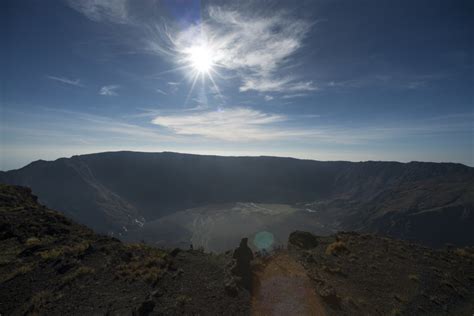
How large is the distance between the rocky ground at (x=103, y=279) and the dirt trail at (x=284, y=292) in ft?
3.49

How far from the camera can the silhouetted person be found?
15.9 meters

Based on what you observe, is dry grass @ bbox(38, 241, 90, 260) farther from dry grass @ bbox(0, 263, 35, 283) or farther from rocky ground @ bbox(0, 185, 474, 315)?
dry grass @ bbox(0, 263, 35, 283)

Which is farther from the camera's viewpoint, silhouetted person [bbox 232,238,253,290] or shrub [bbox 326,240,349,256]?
shrub [bbox 326,240,349,256]

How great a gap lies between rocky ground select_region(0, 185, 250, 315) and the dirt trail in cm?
106

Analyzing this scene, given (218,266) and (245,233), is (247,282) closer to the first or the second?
(218,266)

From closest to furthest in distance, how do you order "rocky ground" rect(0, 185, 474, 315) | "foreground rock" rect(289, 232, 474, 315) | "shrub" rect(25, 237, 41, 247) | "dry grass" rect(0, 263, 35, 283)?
1. "rocky ground" rect(0, 185, 474, 315)
2. "dry grass" rect(0, 263, 35, 283)
3. "foreground rock" rect(289, 232, 474, 315)
4. "shrub" rect(25, 237, 41, 247)

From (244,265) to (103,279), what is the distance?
9.40 meters

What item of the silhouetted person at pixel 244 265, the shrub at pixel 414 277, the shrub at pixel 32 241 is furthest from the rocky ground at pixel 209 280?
the silhouetted person at pixel 244 265

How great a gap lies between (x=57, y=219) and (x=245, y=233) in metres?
150

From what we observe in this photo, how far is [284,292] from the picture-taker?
14.7 m

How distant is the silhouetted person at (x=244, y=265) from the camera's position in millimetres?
15898

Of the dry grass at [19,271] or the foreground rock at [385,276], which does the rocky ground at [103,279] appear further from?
the foreground rock at [385,276]

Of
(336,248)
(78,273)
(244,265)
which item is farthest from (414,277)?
(78,273)

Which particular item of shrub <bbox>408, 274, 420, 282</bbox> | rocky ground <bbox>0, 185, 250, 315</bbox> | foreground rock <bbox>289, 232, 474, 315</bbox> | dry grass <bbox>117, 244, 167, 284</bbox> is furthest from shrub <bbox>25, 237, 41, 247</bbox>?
shrub <bbox>408, 274, 420, 282</bbox>
